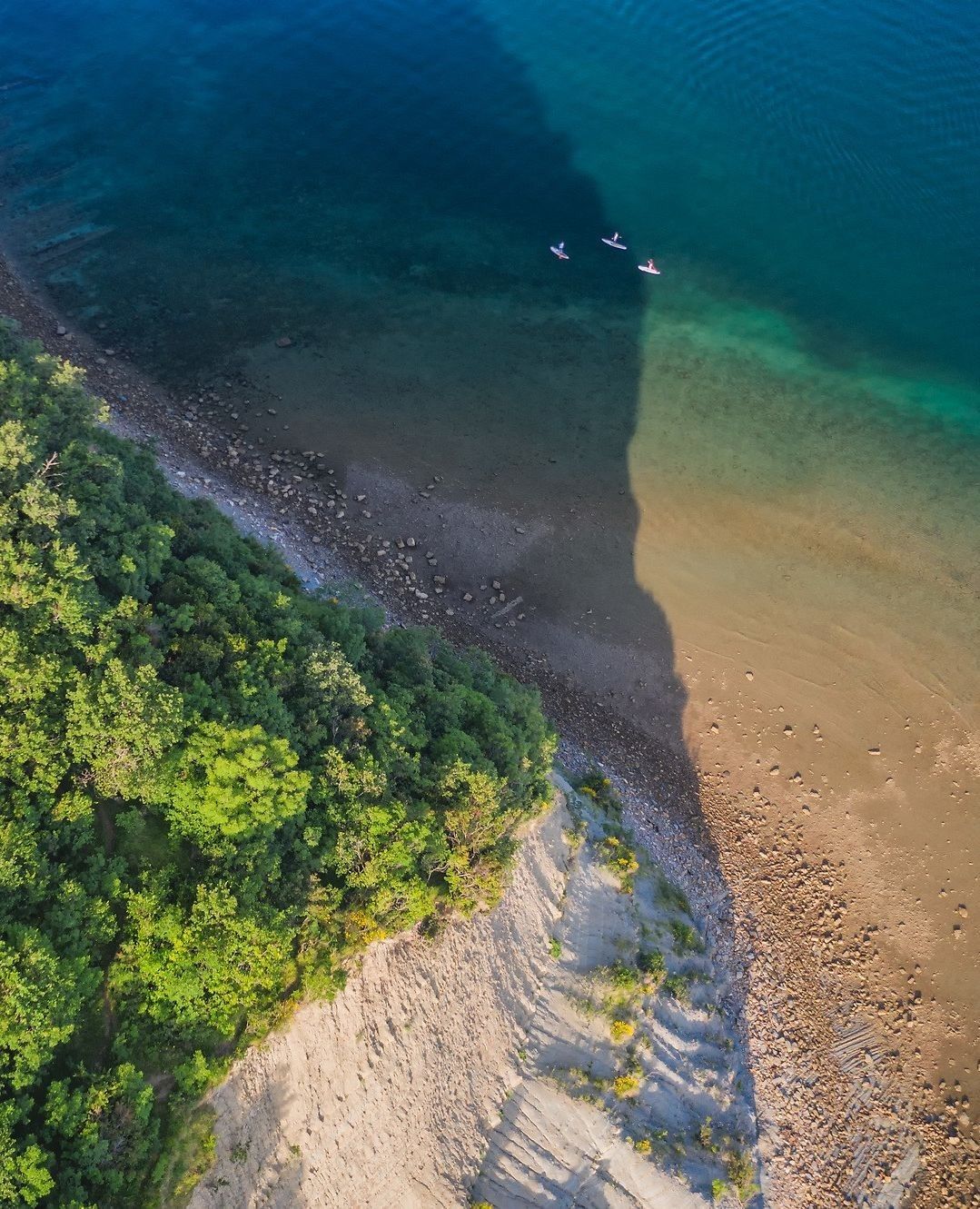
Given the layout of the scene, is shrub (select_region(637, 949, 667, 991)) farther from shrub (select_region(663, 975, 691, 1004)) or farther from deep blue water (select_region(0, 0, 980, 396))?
deep blue water (select_region(0, 0, 980, 396))

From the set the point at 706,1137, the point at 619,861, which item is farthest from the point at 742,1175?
the point at 619,861

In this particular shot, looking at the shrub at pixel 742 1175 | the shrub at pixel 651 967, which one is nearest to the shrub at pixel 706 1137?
the shrub at pixel 742 1175

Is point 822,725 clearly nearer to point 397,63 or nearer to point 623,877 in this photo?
point 623,877

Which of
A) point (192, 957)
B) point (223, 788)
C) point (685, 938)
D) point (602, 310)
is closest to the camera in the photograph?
point (192, 957)

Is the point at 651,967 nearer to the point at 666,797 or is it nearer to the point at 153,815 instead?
the point at 666,797

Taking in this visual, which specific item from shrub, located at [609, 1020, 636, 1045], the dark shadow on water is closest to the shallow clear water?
the dark shadow on water

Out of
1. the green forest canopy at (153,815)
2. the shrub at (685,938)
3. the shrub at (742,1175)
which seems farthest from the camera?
the shrub at (685,938)

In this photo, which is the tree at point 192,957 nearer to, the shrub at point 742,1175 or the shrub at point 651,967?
the shrub at point 651,967
